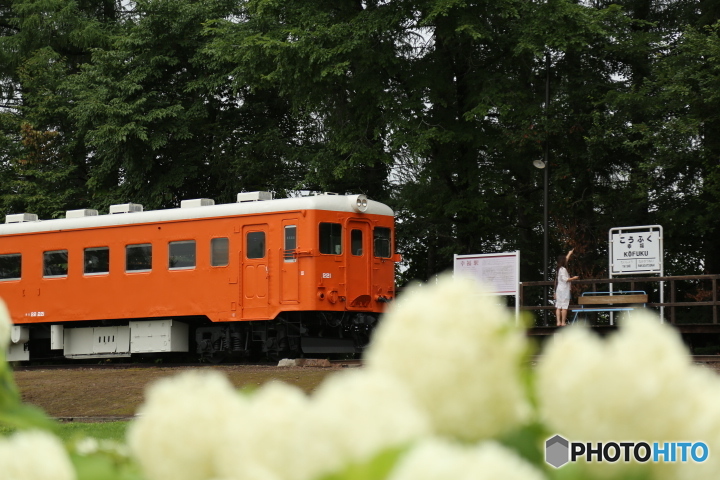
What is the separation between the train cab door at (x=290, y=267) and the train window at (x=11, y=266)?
6.93 metres

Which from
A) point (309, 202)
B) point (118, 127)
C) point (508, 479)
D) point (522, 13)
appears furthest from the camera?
point (118, 127)

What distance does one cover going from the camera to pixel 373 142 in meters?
25.8

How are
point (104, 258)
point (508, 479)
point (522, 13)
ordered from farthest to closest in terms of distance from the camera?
1. point (522, 13)
2. point (104, 258)
3. point (508, 479)

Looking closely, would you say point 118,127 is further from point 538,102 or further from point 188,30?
point 538,102

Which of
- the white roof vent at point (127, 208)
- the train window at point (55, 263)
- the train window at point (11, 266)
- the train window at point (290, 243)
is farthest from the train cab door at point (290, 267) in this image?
the train window at point (11, 266)

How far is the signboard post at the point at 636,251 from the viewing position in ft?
65.6

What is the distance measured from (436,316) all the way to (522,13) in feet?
79.3

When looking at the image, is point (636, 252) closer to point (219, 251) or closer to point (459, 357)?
point (219, 251)

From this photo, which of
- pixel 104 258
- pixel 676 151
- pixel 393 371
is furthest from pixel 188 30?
pixel 393 371

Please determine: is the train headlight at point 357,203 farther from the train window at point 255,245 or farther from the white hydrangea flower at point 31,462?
the white hydrangea flower at point 31,462

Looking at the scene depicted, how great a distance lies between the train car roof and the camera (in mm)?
20109

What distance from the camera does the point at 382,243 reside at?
21516 millimetres

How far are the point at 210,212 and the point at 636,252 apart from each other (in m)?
Answer: 8.01

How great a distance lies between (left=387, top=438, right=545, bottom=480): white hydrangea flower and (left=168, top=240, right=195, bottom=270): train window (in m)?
20.3
